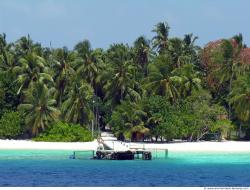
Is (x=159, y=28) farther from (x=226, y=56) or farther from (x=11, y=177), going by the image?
(x=11, y=177)

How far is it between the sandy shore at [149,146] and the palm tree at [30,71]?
257 inches

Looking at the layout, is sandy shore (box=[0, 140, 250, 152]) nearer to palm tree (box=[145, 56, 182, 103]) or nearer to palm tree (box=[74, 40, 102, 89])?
palm tree (box=[145, 56, 182, 103])

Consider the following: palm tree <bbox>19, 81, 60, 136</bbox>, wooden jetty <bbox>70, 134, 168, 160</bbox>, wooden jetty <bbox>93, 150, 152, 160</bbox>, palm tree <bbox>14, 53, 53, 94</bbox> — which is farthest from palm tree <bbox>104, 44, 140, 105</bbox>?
wooden jetty <bbox>93, 150, 152, 160</bbox>

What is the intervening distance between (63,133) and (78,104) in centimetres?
373

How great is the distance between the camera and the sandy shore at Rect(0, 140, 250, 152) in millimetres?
77062

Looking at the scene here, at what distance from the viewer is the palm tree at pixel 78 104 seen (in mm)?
80188

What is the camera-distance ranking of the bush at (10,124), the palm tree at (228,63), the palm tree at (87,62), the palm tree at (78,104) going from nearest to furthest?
the palm tree at (78,104), the bush at (10,124), the palm tree at (228,63), the palm tree at (87,62)

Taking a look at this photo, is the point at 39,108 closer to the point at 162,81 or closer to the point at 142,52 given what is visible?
the point at 162,81

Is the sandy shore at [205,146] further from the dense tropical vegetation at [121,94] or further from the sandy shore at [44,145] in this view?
the sandy shore at [44,145]

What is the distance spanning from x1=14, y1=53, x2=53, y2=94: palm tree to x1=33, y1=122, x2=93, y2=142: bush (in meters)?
5.70

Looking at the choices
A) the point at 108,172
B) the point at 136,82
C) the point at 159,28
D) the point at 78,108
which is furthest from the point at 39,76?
the point at 108,172

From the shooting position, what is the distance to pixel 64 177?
165 feet

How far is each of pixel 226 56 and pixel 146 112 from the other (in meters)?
12.3

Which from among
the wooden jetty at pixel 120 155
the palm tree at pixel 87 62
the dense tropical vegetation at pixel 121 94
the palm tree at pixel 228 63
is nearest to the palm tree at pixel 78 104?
the dense tropical vegetation at pixel 121 94
